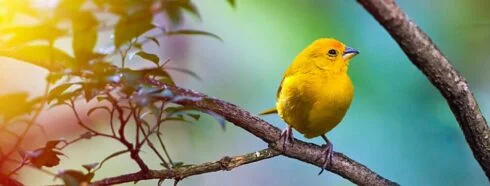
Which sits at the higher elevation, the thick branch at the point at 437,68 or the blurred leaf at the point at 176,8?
the thick branch at the point at 437,68

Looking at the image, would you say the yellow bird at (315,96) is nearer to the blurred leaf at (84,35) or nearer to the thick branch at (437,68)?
the thick branch at (437,68)

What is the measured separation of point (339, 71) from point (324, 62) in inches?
1.4

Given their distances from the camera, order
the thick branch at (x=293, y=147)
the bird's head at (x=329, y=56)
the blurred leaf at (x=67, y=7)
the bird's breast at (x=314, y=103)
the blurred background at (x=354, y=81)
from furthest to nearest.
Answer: the blurred background at (x=354, y=81) < the bird's head at (x=329, y=56) < the bird's breast at (x=314, y=103) < the thick branch at (x=293, y=147) < the blurred leaf at (x=67, y=7)

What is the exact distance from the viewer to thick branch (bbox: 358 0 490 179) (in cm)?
64

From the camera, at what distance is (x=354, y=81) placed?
5.03 ft

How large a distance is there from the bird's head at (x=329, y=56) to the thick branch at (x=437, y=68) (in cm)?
42

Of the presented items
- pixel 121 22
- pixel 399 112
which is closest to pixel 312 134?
pixel 399 112

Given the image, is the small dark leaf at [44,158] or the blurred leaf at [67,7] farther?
the small dark leaf at [44,158]

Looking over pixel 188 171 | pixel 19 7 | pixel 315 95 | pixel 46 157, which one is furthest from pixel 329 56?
pixel 19 7

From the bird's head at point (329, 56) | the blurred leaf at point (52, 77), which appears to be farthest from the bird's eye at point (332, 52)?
the blurred leaf at point (52, 77)

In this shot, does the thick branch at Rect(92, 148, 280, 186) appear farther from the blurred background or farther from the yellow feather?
the blurred background

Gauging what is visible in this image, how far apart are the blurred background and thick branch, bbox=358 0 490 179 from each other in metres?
0.64

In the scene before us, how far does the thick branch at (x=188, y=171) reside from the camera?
77 cm

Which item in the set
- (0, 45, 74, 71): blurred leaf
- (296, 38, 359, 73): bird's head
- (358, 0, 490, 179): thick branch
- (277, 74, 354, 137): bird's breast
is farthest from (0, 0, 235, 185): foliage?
(296, 38, 359, 73): bird's head
